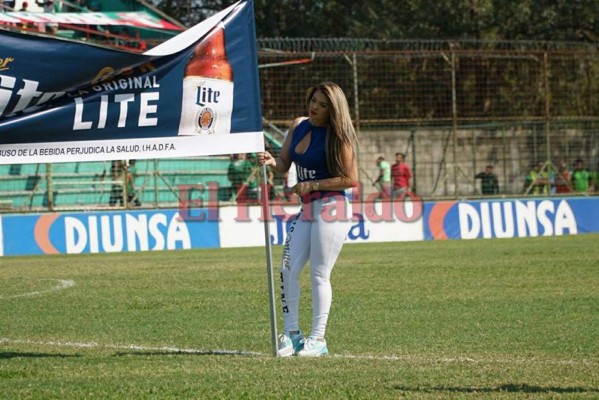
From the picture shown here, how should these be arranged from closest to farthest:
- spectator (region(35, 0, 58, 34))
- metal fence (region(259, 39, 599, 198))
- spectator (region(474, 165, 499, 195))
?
1. spectator (region(35, 0, 58, 34))
2. metal fence (region(259, 39, 599, 198))
3. spectator (region(474, 165, 499, 195))

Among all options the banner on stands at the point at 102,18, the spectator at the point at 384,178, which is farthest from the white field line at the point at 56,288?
the spectator at the point at 384,178

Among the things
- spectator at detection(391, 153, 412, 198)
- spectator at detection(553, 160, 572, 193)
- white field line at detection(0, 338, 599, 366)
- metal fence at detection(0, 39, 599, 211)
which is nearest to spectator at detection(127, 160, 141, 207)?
metal fence at detection(0, 39, 599, 211)

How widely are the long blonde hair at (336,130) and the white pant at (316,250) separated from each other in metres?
0.28

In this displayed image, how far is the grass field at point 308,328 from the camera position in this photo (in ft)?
24.2

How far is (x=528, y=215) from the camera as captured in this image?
97.1 feet

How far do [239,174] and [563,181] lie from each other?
29.4 ft

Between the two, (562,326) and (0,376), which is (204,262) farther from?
(0,376)

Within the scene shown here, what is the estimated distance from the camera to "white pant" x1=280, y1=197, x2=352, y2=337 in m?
8.86

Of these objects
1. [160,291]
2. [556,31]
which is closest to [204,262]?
[160,291]

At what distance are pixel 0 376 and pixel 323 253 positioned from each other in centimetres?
257

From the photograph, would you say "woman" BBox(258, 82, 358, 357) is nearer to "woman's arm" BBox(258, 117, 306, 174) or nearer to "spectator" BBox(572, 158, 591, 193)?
"woman's arm" BBox(258, 117, 306, 174)

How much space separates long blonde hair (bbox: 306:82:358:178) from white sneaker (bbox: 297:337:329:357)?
1316 millimetres

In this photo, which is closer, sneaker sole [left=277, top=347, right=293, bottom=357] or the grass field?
the grass field

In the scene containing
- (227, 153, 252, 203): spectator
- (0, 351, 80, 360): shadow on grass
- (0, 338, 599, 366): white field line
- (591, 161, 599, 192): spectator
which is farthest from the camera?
(591, 161, 599, 192): spectator
